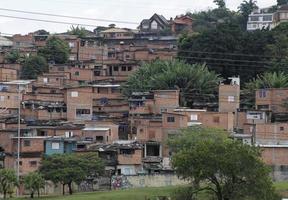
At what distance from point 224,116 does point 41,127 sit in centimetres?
1233

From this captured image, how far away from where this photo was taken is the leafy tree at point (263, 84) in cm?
5781

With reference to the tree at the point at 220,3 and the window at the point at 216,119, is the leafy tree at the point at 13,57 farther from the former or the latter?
the tree at the point at 220,3

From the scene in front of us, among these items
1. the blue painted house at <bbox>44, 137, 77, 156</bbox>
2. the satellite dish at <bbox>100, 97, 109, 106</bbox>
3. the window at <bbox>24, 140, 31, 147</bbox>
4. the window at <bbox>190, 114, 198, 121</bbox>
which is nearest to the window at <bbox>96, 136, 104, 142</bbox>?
the blue painted house at <bbox>44, 137, 77, 156</bbox>

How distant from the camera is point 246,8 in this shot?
105 metres

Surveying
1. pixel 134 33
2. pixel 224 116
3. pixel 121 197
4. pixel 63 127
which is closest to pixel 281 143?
pixel 224 116

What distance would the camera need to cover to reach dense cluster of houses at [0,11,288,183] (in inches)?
1853

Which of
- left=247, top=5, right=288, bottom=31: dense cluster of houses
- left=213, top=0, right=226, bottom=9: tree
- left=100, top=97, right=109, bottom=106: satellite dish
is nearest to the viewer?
left=100, top=97, right=109, bottom=106: satellite dish

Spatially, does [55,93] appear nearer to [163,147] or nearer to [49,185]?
[163,147]

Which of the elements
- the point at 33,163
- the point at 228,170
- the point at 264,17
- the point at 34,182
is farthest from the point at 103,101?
the point at 264,17

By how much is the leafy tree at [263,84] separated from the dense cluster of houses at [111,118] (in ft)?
3.79

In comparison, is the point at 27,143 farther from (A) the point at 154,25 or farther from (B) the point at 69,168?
(A) the point at 154,25

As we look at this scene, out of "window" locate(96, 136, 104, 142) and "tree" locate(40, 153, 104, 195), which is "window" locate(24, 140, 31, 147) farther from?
"tree" locate(40, 153, 104, 195)

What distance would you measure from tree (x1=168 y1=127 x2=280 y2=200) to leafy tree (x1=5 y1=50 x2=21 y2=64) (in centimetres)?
4714

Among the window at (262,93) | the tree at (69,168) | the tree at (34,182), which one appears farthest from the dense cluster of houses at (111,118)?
the tree at (34,182)
